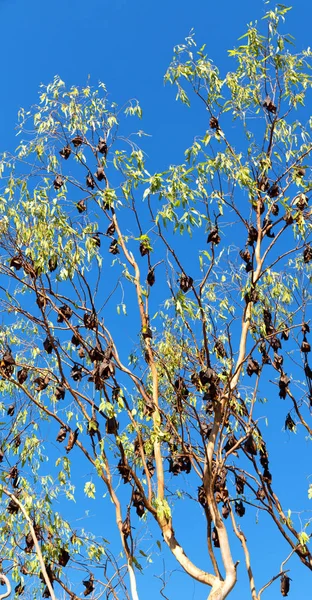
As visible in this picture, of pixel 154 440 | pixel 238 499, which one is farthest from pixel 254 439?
pixel 154 440

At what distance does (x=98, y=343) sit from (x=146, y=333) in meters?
0.53

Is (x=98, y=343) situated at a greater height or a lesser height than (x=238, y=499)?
greater

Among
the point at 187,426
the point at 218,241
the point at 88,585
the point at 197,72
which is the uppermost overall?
the point at 197,72

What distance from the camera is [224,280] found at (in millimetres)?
8023

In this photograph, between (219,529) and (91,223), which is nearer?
(219,529)

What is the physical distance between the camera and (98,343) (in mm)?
7488

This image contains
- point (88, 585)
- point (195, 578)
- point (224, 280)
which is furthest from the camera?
point (224, 280)

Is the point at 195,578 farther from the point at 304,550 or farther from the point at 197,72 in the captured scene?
the point at 197,72

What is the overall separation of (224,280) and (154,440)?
6.37 ft

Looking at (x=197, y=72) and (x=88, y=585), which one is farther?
(x=197, y=72)

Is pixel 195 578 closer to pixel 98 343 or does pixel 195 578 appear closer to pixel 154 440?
pixel 154 440

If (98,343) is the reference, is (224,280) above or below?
above

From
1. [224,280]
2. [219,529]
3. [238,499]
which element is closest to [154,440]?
[219,529]

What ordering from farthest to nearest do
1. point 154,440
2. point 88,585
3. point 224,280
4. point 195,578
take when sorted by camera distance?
point 224,280
point 88,585
point 154,440
point 195,578
